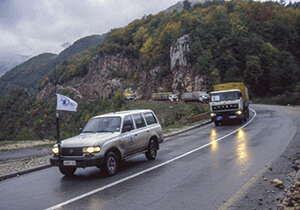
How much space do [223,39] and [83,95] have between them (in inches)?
3011

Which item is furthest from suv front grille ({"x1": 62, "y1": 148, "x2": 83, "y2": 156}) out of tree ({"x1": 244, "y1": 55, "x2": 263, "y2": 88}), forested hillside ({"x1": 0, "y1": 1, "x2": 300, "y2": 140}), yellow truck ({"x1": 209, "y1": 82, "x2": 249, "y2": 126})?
tree ({"x1": 244, "y1": 55, "x2": 263, "y2": 88})

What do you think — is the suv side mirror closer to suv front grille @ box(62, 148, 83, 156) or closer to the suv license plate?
Result: suv front grille @ box(62, 148, 83, 156)

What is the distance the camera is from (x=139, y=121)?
32.0ft

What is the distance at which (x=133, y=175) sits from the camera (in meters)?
7.71

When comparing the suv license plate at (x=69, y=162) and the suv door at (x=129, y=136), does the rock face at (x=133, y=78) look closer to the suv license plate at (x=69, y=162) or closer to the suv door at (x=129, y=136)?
the suv door at (x=129, y=136)

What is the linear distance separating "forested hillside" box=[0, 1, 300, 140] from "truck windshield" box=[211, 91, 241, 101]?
27.2m

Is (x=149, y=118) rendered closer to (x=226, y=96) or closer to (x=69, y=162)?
(x=69, y=162)

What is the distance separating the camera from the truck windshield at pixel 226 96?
69.5ft

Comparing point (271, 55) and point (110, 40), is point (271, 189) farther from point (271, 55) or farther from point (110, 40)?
point (110, 40)

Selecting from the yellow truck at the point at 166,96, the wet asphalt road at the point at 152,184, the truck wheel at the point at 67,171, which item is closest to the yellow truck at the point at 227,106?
the wet asphalt road at the point at 152,184

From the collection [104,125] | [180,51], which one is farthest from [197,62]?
[104,125]

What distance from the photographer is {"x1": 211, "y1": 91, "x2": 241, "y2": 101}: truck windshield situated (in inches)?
834

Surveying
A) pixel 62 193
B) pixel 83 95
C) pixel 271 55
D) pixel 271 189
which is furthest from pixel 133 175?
pixel 83 95

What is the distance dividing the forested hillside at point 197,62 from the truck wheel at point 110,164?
42599 millimetres
